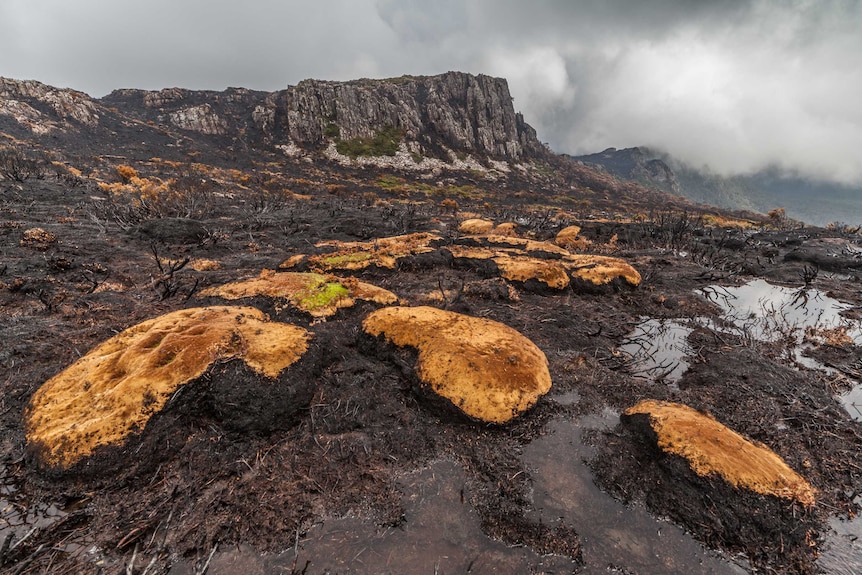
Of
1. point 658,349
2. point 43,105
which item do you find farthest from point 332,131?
point 658,349

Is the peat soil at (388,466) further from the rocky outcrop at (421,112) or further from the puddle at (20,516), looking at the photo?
the rocky outcrop at (421,112)

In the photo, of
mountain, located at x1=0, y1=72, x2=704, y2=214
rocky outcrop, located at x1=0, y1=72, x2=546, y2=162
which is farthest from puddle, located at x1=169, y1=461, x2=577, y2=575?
rocky outcrop, located at x1=0, y1=72, x2=546, y2=162

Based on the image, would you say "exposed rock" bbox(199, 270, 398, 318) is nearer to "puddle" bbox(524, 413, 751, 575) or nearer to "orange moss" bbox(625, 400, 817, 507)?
"puddle" bbox(524, 413, 751, 575)

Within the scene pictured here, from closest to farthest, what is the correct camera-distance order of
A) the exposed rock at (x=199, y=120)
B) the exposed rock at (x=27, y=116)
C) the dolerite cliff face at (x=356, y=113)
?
the exposed rock at (x=27, y=116) → the exposed rock at (x=199, y=120) → the dolerite cliff face at (x=356, y=113)

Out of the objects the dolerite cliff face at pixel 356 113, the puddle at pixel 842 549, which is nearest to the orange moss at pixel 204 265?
the puddle at pixel 842 549

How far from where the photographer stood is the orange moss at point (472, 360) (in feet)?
21.5

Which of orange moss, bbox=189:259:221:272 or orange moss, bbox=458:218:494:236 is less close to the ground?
orange moss, bbox=458:218:494:236

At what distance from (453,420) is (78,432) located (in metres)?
5.88

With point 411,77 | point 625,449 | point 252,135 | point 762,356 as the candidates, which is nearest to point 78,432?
point 625,449

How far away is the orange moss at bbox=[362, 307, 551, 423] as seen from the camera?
6.55 metres

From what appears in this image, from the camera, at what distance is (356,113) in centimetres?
10938

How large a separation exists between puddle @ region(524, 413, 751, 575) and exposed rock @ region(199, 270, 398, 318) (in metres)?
6.70

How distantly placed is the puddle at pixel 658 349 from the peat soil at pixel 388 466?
311 millimetres

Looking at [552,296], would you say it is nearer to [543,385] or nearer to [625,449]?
[543,385]
